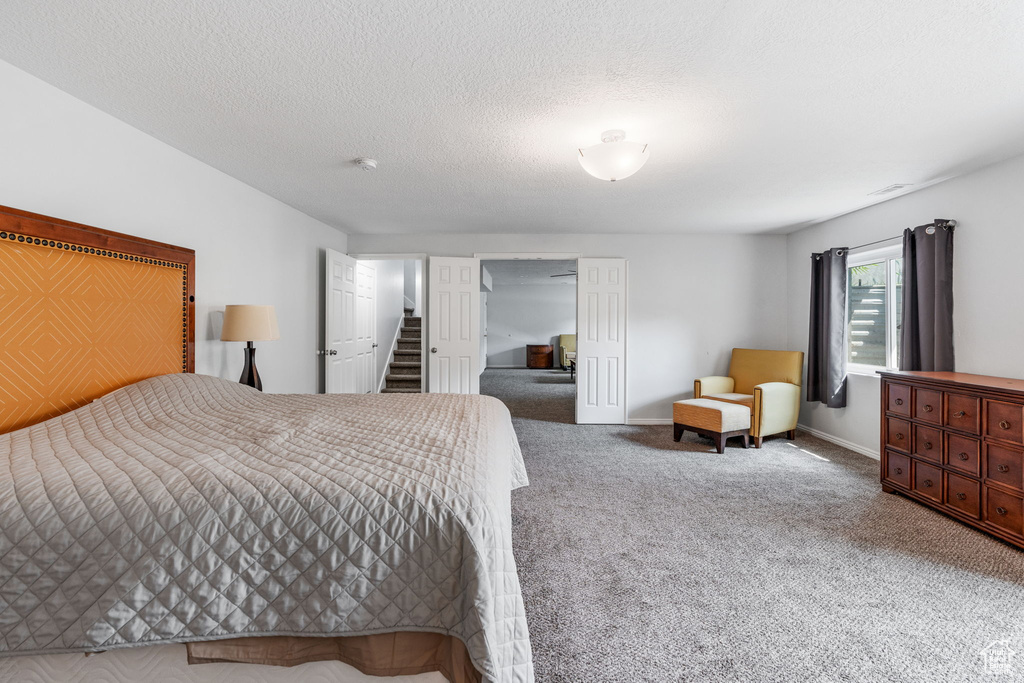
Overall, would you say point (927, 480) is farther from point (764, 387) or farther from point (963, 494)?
point (764, 387)

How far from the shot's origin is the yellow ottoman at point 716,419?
435cm

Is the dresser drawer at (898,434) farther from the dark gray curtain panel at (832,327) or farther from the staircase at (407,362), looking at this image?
the staircase at (407,362)

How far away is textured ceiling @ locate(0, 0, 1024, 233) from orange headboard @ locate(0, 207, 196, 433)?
73 centimetres

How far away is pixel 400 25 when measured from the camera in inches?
66.3

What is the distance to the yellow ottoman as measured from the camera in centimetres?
435

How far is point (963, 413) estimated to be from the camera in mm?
2723

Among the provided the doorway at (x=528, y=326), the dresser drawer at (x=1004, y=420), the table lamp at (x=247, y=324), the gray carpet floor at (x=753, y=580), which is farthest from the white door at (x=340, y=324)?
the doorway at (x=528, y=326)

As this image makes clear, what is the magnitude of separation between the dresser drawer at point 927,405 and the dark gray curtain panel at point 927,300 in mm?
547

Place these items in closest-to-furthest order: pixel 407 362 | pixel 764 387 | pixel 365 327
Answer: pixel 764 387 < pixel 365 327 < pixel 407 362

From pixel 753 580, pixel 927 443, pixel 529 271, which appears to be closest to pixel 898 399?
pixel 927 443

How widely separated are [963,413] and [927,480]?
0.55 m

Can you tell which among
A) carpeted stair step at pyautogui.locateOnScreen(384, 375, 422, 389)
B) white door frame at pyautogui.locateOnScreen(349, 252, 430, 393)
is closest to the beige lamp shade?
white door frame at pyautogui.locateOnScreen(349, 252, 430, 393)

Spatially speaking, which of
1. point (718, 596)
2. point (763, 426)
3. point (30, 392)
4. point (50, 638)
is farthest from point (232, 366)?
point (763, 426)

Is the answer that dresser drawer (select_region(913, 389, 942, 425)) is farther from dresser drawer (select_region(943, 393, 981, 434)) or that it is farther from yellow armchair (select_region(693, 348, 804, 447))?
yellow armchair (select_region(693, 348, 804, 447))
